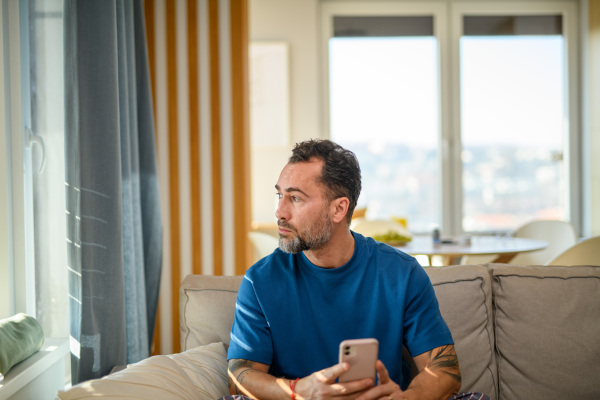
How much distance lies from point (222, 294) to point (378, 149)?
397 centimetres

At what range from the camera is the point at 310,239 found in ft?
5.44

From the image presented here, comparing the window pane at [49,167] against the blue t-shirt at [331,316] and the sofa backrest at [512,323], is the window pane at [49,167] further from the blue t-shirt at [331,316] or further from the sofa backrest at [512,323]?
the blue t-shirt at [331,316]

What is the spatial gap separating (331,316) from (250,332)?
0.23 meters

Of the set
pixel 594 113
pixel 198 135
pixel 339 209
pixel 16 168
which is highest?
pixel 594 113

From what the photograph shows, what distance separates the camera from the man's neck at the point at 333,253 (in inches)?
66.8

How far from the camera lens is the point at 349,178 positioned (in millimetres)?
1756

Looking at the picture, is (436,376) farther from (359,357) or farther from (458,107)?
(458,107)

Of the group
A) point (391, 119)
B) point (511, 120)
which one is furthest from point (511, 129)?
point (391, 119)

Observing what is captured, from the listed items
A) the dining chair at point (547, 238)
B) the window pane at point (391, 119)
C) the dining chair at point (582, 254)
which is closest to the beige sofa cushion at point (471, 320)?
the dining chair at point (582, 254)

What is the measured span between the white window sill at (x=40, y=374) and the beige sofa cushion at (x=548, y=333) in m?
1.49

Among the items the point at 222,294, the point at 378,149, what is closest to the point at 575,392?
the point at 222,294

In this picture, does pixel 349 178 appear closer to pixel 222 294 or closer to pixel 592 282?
pixel 222 294

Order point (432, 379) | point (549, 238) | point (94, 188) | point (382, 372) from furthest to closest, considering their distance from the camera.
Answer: point (549, 238) < point (94, 188) < point (432, 379) < point (382, 372)

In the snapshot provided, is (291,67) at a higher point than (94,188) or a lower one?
higher
